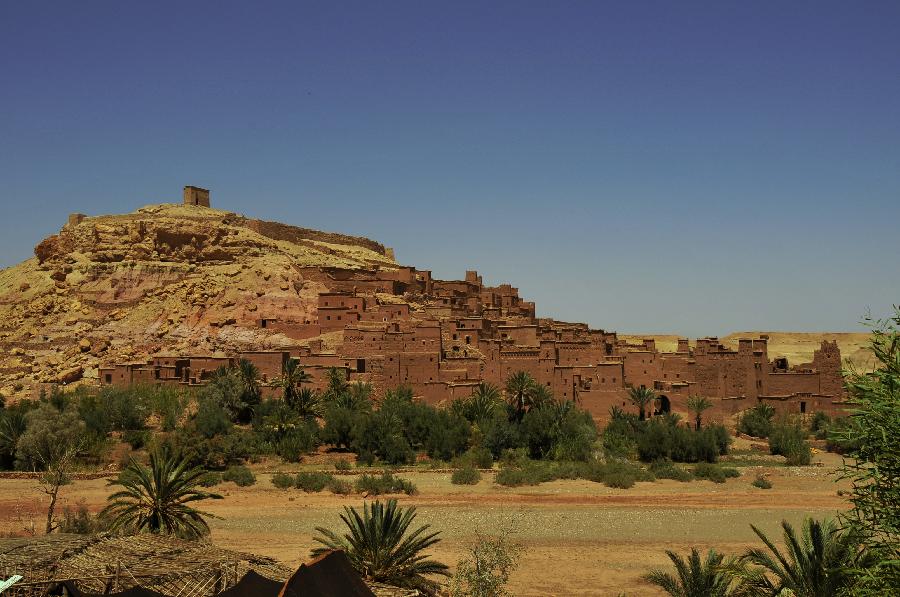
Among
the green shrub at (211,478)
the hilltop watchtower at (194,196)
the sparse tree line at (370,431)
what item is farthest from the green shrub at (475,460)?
the hilltop watchtower at (194,196)

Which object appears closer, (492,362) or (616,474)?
(616,474)

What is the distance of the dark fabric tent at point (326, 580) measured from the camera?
5.64 meters

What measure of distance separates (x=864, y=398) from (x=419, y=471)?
1971cm

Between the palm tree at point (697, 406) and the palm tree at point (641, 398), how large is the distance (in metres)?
1.90

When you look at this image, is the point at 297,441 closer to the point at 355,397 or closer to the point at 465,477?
the point at 355,397

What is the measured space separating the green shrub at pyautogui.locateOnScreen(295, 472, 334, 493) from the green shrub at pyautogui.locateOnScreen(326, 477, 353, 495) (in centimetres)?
18

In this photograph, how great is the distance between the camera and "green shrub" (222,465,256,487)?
22.4 m

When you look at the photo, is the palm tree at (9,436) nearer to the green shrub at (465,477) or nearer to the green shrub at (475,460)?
the green shrub at (465,477)

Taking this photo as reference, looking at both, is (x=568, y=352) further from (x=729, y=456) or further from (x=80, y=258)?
(x=80, y=258)

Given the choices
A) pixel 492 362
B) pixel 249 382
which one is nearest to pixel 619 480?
pixel 492 362

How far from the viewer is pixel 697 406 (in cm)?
3244

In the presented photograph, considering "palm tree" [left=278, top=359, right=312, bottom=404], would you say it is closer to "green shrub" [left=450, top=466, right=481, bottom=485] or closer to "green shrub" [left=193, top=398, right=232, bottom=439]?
"green shrub" [left=193, top=398, right=232, bottom=439]

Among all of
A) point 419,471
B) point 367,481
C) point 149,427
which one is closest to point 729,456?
point 419,471

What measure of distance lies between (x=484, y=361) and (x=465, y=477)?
9.85 meters
